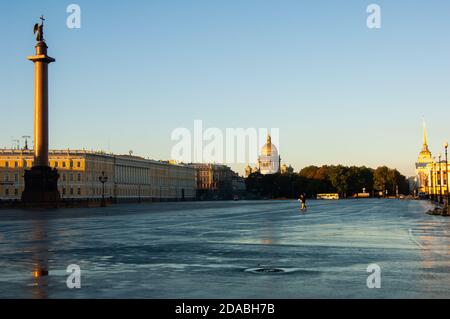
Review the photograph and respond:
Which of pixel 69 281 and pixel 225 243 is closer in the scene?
pixel 69 281

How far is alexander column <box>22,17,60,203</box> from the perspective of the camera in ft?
251

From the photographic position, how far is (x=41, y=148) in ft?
256

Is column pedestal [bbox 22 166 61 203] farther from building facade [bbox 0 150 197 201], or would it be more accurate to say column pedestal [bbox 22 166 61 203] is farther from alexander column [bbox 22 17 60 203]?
building facade [bbox 0 150 197 201]

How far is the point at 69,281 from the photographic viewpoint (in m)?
12.0

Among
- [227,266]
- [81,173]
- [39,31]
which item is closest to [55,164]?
[81,173]

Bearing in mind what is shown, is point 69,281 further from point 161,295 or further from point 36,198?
point 36,198

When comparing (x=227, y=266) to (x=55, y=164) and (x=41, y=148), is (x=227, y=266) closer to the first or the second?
(x=41, y=148)

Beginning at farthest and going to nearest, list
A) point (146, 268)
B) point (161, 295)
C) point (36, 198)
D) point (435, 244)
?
point (36, 198), point (435, 244), point (146, 268), point (161, 295)

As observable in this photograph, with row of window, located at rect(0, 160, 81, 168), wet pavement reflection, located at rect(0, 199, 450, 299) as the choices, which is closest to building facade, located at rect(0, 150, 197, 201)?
row of window, located at rect(0, 160, 81, 168)

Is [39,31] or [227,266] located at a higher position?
[39,31]

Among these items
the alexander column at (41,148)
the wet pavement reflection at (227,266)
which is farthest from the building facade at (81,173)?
the wet pavement reflection at (227,266)
